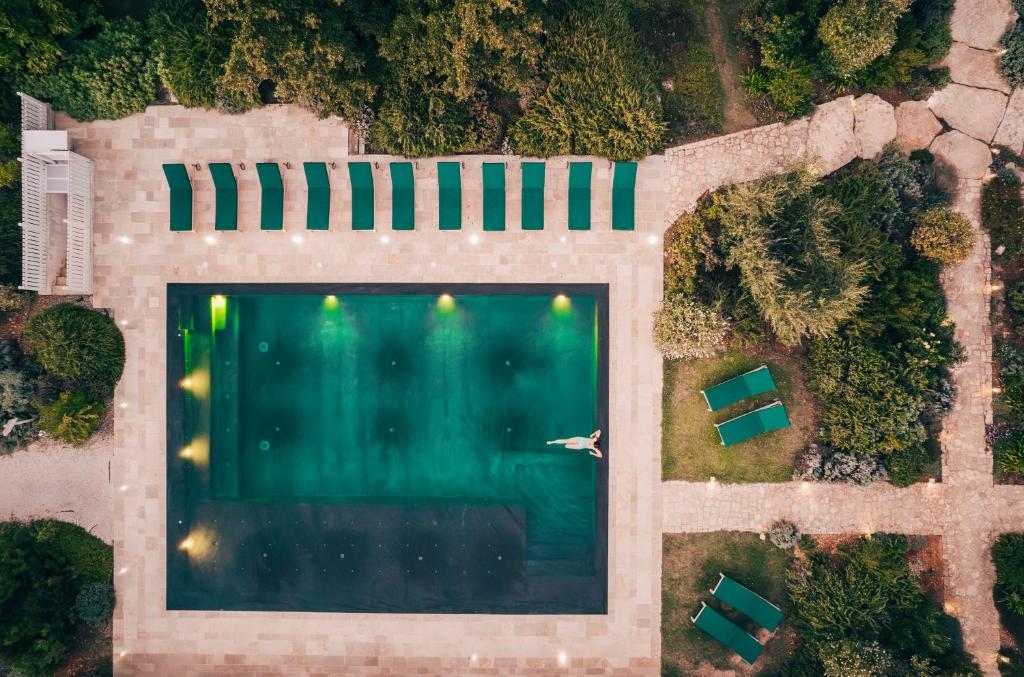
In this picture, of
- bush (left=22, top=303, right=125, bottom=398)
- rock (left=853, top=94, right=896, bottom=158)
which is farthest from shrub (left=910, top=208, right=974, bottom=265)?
bush (left=22, top=303, right=125, bottom=398)

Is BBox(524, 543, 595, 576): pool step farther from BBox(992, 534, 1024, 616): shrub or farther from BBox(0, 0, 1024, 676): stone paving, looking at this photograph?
BBox(992, 534, 1024, 616): shrub

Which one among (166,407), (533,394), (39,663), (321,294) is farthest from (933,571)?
(39,663)

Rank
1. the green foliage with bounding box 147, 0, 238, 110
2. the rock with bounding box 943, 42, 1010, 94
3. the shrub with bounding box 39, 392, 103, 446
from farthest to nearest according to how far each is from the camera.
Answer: the rock with bounding box 943, 42, 1010, 94, the shrub with bounding box 39, 392, 103, 446, the green foliage with bounding box 147, 0, 238, 110

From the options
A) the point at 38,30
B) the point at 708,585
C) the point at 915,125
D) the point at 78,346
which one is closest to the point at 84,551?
the point at 78,346

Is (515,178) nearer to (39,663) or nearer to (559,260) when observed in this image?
(559,260)

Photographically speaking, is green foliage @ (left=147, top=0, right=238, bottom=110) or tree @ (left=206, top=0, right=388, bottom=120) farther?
green foliage @ (left=147, top=0, right=238, bottom=110)

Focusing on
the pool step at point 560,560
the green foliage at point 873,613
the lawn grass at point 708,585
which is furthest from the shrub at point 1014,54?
the pool step at point 560,560

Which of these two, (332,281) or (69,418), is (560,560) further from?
(69,418)
